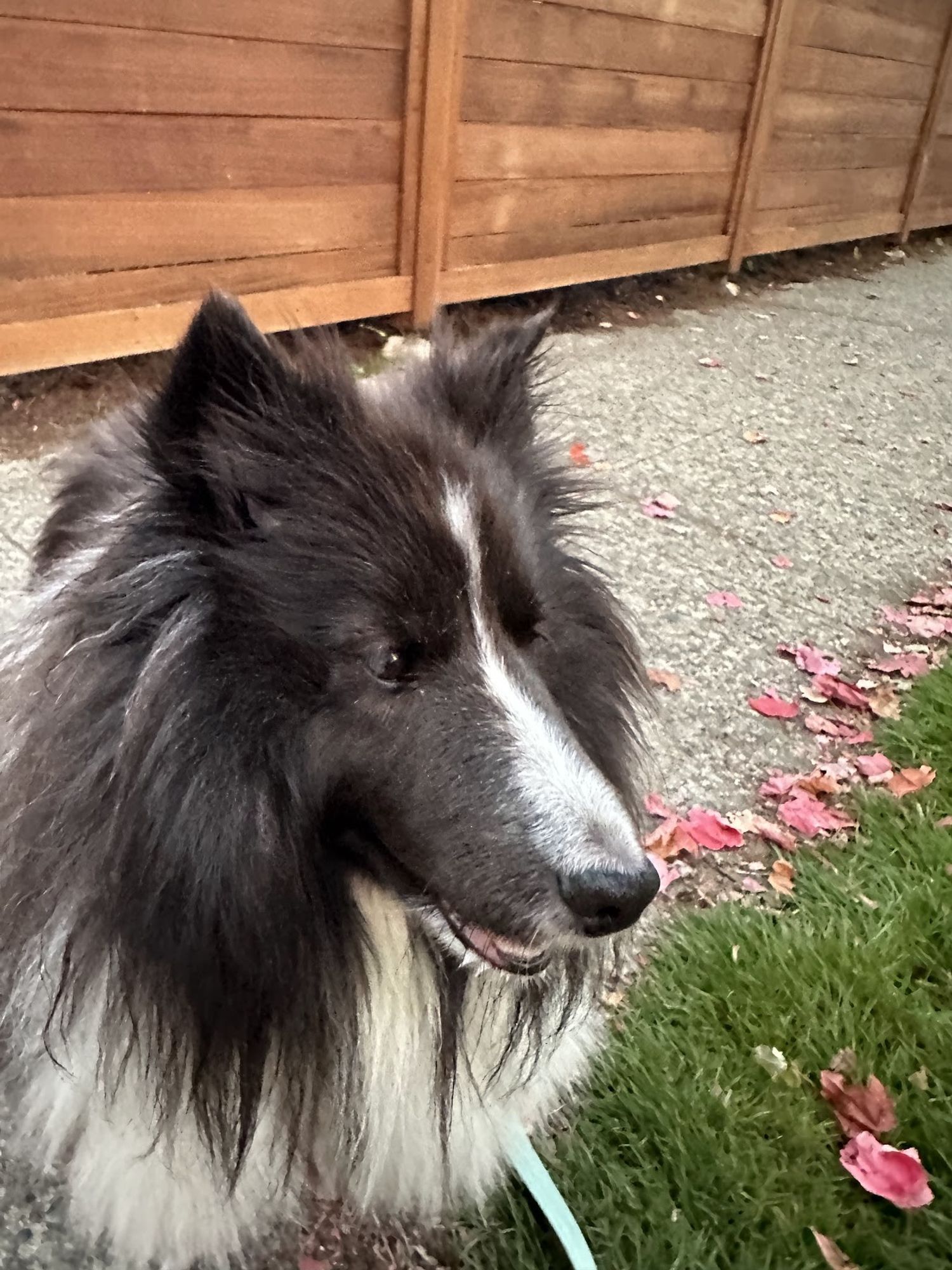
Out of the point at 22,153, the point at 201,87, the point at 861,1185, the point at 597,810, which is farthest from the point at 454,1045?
the point at 201,87

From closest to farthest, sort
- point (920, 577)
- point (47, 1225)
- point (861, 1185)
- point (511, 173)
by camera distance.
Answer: point (47, 1225)
point (861, 1185)
point (920, 577)
point (511, 173)

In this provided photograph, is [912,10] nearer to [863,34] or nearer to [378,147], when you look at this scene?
[863,34]

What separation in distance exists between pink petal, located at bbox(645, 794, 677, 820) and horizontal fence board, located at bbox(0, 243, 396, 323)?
2503 mm

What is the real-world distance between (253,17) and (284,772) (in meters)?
3.37

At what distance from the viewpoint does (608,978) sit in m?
2.07

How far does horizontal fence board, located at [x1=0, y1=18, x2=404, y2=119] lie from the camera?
10.1ft

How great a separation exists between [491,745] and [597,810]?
0.46 ft

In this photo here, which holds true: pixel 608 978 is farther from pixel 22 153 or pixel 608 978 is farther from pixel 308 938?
pixel 22 153

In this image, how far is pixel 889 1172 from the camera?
1.75 metres

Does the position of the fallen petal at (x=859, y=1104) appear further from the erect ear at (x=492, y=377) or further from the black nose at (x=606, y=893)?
the erect ear at (x=492, y=377)

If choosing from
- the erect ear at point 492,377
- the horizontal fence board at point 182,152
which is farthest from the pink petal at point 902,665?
the horizontal fence board at point 182,152

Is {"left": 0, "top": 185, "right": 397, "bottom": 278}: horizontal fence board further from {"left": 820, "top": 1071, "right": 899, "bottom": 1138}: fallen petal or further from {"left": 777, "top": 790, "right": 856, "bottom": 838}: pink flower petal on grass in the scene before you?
{"left": 820, "top": 1071, "right": 899, "bottom": 1138}: fallen petal

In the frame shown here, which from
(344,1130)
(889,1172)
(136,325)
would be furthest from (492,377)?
(136,325)

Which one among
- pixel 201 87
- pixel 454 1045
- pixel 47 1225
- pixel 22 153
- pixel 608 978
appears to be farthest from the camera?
pixel 201 87
